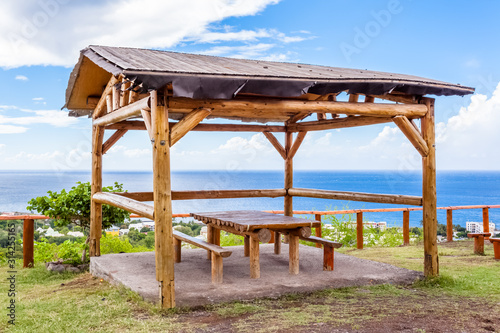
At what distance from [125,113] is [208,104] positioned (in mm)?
1395

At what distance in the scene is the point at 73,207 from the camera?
8266 millimetres

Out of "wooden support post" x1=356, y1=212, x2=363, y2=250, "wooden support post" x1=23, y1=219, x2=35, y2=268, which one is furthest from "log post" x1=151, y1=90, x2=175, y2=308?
"wooden support post" x1=356, y1=212, x2=363, y2=250

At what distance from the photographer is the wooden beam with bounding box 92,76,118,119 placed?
6948mm

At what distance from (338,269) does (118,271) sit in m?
3.15

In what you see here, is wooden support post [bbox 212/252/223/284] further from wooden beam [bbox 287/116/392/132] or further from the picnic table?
wooden beam [bbox 287/116/392/132]

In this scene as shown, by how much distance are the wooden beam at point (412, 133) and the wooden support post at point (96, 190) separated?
186 inches

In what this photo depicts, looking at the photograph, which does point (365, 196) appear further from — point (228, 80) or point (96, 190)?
point (96, 190)

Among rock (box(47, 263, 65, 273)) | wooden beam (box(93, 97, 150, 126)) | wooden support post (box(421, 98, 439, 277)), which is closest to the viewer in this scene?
wooden beam (box(93, 97, 150, 126))

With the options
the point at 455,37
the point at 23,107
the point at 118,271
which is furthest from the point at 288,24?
the point at 118,271

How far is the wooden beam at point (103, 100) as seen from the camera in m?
6.95

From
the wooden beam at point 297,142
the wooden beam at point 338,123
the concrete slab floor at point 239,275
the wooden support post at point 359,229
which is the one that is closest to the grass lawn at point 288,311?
the concrete slab floor at point 239,275

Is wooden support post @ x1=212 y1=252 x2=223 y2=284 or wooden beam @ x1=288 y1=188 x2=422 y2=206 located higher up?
wooden beam @ x1=288 y1=188 x2=422 y2=206

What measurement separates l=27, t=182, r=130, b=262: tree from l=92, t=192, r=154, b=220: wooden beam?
45cm

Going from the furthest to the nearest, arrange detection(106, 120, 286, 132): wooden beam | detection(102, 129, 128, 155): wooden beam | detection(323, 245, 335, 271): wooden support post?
detection(106, 120, 286, 132): wooden beam → detection(102, 129, 128, 155): wooden beam → detection(323, 245, 335, 271): wooden support post
